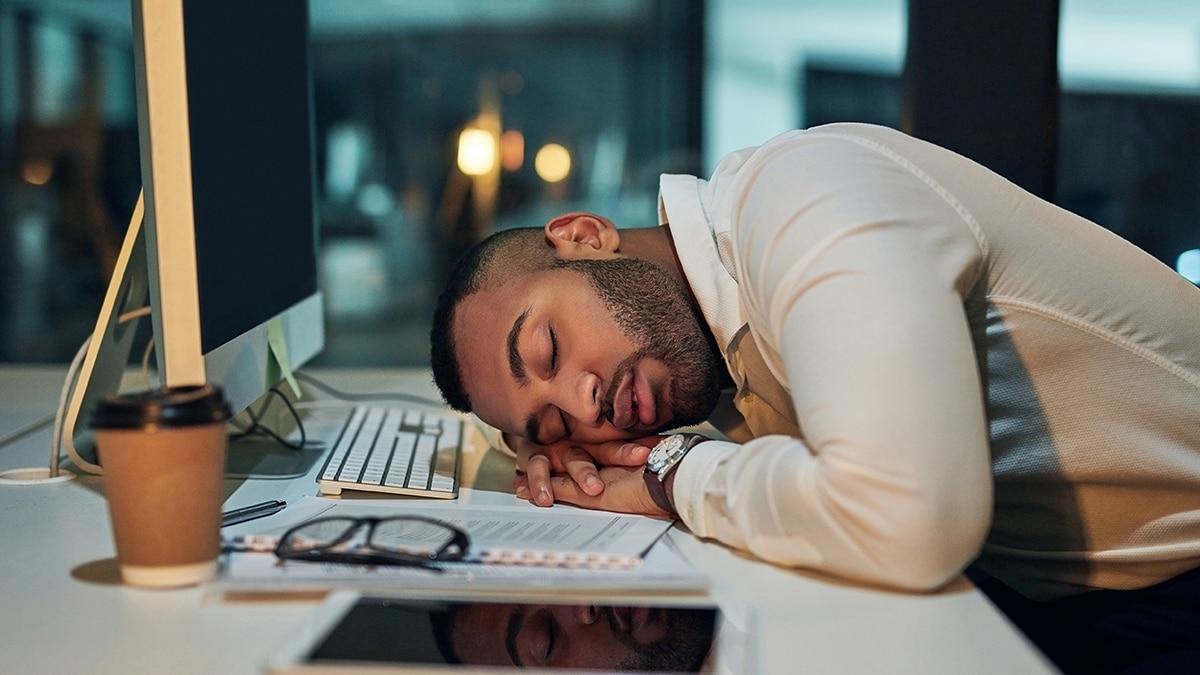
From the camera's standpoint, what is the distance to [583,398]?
3.79 ft

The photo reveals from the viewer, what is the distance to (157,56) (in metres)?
1.00

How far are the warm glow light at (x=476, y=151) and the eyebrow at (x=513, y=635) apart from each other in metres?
2.71

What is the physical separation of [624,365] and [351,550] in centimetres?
43

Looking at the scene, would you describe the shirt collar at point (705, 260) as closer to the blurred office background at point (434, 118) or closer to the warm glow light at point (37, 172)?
the blurred office background at point (434, 118)

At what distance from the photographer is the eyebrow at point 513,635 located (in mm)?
697

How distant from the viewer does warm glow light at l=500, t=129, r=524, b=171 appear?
3.35 metres

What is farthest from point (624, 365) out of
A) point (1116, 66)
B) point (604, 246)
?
point (1116, 66)

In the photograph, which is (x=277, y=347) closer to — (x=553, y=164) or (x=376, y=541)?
(x=376, y=541)

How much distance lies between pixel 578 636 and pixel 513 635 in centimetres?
4

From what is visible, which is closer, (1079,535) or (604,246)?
(1079,535)

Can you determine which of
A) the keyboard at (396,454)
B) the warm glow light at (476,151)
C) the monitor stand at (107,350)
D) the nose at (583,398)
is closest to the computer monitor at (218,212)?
the monitor stand at (107,350)

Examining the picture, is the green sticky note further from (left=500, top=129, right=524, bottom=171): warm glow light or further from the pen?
(left=500, top=129, right=524, bottom=171): warm glow light

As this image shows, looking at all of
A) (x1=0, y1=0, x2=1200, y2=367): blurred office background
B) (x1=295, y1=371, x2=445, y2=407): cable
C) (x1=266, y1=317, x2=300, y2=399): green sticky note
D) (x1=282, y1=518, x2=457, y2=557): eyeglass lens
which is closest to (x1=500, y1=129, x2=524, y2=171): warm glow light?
(x1=0, y1=0, x2=1200, y2=367): blurred office background

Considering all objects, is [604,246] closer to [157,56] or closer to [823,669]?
[157,56]
